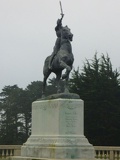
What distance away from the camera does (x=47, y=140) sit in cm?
1753

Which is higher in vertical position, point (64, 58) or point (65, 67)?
point (64, 58)

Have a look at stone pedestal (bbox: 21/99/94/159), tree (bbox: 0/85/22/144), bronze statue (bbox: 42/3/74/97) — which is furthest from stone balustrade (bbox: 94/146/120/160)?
tree (bbox: 0/85/22/144)

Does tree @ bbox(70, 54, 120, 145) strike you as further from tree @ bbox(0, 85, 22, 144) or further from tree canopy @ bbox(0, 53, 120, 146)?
tree @ bbox(0, 85, 22, 144)

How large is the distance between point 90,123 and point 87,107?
4.82 ft

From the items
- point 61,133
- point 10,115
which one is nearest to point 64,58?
point 61,133

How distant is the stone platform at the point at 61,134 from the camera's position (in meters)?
17.0

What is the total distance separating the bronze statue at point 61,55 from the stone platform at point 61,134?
92 centimetres

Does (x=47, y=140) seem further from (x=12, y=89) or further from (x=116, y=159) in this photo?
(x=12, y=89)

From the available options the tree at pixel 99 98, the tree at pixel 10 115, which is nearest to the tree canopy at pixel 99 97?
the tree at pixel 99 98

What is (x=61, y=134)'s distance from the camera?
17172 mm

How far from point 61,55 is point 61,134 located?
9.99 ft

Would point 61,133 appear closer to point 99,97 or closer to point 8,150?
point 8,150

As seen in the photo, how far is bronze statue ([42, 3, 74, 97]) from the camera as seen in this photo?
718 inches

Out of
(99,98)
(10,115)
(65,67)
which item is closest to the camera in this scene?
(65,67)
